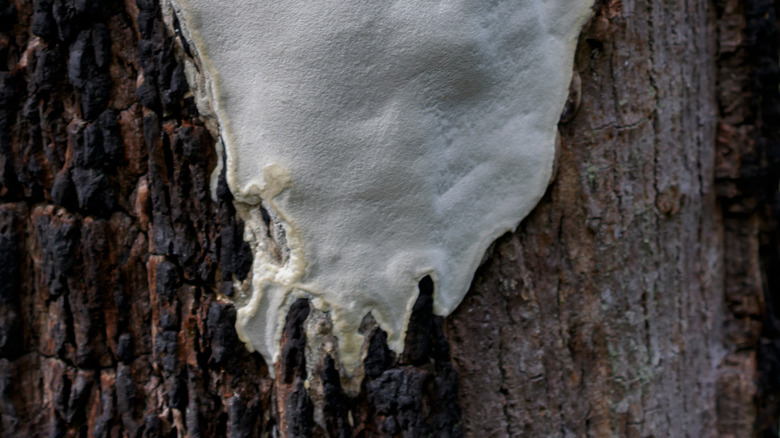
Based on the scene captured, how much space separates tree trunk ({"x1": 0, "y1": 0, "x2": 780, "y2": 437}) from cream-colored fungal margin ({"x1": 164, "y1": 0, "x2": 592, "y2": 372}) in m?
0.04

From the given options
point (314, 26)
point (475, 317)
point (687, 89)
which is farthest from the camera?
point (687, 89)

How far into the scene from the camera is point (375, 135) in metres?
0.78

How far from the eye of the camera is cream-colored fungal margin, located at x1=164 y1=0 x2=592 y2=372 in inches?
30.1

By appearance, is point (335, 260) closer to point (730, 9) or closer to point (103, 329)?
point (103, 329)

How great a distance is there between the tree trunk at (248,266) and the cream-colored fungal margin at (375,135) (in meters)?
0.04

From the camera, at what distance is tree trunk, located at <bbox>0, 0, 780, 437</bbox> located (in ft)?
2.78

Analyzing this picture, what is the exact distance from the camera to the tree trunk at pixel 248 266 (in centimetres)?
85

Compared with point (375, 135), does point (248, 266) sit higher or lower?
lower

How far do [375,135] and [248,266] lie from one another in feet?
0.95

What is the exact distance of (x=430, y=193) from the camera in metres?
0.81

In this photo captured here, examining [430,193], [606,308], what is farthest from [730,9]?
[430,193]

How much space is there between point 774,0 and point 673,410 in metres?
0.82

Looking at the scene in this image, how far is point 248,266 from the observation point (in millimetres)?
846

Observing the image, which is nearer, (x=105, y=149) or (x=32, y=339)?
(x=105, y=149)
